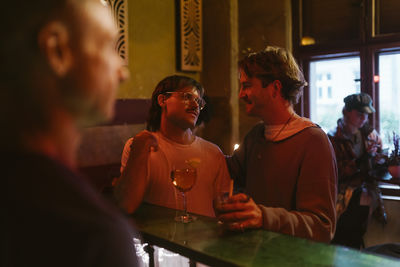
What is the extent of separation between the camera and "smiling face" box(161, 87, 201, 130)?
2.02 m

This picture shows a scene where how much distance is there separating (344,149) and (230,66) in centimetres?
173

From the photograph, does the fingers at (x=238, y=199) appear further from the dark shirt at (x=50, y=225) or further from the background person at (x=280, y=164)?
the dark shirt at (x=50, y=225)

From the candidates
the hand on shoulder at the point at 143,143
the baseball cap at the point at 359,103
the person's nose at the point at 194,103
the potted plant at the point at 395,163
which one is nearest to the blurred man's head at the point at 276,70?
the person's nose at the point at 194,103

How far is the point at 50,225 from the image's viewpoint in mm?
455

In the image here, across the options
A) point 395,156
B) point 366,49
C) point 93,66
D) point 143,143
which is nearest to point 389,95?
point 366,49

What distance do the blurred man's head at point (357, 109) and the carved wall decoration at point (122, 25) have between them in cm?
237

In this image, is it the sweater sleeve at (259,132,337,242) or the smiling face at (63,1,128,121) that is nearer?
the smiling face at (63,1,128,121)

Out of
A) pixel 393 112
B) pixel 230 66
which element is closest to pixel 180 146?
pixel 230 66

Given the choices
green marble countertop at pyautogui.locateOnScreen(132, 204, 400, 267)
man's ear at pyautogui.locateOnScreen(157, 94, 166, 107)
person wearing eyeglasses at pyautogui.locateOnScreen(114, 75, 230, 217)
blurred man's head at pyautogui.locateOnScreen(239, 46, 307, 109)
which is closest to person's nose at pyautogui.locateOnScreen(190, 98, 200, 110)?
person wearing eyeglasses at pyautogui.locateOnScreen(114, 75, 230, 217)

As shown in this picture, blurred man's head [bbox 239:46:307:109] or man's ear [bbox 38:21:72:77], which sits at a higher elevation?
blurred man's head [bbox 239:46:307:109]

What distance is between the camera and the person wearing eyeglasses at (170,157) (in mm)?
1722

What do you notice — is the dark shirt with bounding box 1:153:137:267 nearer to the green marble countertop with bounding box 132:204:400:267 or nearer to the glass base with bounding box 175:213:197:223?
the green marble countertop with bounding box 132:204:400:267

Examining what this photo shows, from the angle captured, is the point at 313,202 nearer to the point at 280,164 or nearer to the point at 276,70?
the point at 280,164

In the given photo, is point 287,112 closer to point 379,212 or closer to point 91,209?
point 91,209
